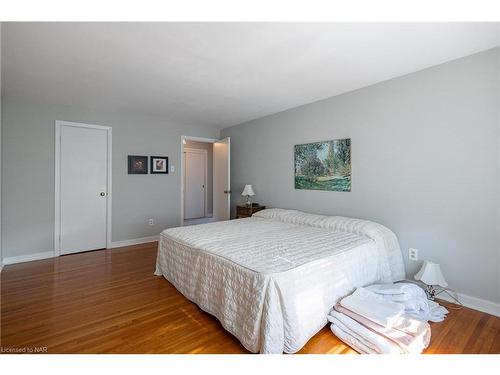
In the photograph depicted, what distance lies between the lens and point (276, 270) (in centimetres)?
160

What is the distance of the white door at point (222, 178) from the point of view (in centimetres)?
462

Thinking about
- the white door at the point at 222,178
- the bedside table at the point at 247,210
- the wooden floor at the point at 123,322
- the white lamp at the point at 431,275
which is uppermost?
the white door at the point at 222,178

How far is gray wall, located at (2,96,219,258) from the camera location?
327 cm

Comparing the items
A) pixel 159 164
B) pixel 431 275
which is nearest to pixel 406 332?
pixel 431 275

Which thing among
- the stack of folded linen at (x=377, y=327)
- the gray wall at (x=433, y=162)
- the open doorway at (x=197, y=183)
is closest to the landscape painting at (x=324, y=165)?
the gray wall at (x=433, y=162)

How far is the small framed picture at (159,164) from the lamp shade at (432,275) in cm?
410

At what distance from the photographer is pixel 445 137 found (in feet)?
7.53

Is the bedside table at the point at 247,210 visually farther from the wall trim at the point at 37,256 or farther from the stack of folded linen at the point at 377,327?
the stack of folded linen at the point at 377,327

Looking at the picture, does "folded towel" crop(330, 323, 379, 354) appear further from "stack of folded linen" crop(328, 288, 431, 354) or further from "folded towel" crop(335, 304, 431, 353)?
"folded towel" crop(335, 304, 431, 353)

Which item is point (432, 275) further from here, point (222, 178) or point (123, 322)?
point (222, 178)

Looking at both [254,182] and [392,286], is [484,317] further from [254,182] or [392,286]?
[254,182]

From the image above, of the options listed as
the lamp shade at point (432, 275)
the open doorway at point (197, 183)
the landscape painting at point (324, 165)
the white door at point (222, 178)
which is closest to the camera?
the lamp shade at point (432, 275)
